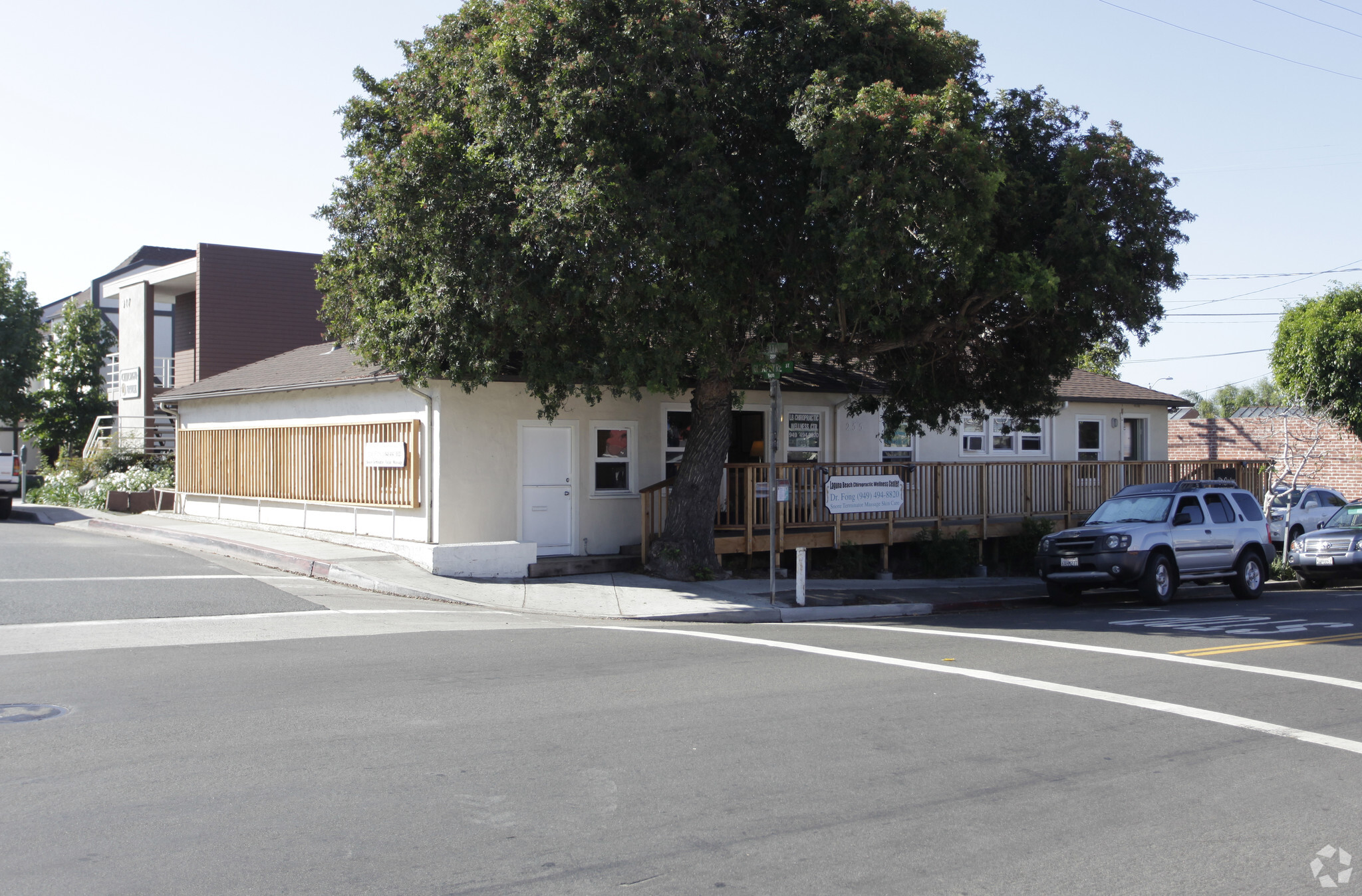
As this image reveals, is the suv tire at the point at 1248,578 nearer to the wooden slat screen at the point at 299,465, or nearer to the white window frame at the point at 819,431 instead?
the white window frame at the point at 819,431

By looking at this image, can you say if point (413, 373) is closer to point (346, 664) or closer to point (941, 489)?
point (346, 664)

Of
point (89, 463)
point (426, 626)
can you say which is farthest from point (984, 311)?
point (89, 463)

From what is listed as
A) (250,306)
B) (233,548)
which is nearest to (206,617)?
(233,548)

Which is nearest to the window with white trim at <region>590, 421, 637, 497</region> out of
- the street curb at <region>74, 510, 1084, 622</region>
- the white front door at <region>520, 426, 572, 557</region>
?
the white front door at <region>520, 426, 572, 557</region>

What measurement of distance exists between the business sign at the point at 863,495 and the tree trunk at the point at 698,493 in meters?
2.16

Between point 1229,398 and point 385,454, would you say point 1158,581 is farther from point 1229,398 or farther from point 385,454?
point 1229,398

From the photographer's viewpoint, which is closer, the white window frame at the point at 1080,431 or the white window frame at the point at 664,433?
the white window frame at the point at 664,433

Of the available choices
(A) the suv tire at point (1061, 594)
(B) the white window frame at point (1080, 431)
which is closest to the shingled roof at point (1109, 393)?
(B) the white window frame at point (1080, 431)

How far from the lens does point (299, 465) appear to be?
807 inches

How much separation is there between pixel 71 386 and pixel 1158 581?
3695cm

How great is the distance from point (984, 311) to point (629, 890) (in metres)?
13.7

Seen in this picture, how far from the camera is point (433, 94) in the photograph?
15.1m

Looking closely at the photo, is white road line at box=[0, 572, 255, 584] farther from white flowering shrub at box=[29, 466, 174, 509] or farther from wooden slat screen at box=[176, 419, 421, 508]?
white flowering shrub at box=[29, 466, 174, 509]

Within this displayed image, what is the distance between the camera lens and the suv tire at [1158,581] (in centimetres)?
1588
